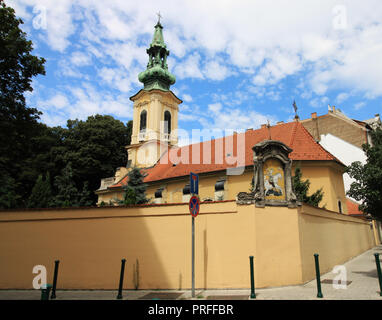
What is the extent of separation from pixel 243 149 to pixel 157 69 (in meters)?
20.0

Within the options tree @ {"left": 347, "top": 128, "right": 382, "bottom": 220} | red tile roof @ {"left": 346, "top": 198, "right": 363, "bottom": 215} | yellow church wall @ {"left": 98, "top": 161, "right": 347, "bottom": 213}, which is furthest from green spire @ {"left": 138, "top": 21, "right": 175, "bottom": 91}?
tree @ {"left": 347, "top": 128, "right": 382, "bottom": 220}

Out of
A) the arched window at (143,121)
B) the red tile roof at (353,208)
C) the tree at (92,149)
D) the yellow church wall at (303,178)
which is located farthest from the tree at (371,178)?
the tree at (92,149)

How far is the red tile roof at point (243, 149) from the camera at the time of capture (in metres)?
20.6

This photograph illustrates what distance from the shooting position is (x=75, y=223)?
11.0 meters

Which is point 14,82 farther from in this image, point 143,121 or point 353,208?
point 353,208

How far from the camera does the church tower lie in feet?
119

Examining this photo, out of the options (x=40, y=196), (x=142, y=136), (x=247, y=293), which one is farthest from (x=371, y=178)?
(x=40, y=196)

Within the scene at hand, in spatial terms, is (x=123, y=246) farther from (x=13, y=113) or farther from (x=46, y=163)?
(x=46, y=163)

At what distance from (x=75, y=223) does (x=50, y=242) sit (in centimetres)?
122

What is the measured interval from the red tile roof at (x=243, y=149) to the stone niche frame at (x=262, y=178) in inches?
296

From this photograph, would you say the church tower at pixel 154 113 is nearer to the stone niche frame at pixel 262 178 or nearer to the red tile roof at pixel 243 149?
the red tile roof at pixel 243 149
